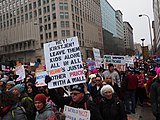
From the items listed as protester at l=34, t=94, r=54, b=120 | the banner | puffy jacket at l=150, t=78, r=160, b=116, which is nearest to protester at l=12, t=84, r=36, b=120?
protester at l=34, t=94, r=54, b=120

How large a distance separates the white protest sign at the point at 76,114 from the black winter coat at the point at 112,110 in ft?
2.22

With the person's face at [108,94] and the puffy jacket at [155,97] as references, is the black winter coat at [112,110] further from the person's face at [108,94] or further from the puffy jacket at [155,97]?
the puffy jacket at [155,97]

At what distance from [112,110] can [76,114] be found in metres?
0.76

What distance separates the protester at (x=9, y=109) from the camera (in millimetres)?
3691

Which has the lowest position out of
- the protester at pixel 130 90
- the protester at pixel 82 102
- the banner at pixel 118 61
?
the protester at pixel 130 90

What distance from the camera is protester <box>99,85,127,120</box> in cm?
425

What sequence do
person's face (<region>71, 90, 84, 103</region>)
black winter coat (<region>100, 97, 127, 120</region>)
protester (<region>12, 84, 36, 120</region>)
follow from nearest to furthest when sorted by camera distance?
1. person's face (<region>71, 90, 84, 103</region>)
2. black winter coat (<region>100, 97, 127, 120</region>)
3. protester (<region>12, 84, 36, 120</region>)

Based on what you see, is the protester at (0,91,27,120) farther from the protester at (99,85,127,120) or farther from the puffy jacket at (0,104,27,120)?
the protester at (99,85,127,120)

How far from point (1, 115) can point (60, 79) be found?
1311 mm

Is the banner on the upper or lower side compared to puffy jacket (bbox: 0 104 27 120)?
upper

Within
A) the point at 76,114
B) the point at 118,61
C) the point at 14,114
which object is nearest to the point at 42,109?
the point at 14,114

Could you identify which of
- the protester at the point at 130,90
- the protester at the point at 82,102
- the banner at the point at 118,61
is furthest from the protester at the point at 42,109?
the banner at the point at 118,61

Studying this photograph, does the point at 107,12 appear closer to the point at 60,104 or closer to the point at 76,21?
the point at 76,21

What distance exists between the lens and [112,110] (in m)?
4.24
